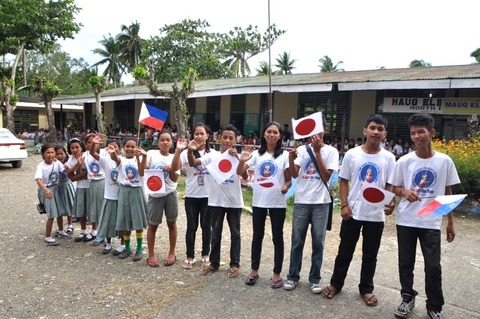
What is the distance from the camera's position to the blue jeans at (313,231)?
3.38 metres

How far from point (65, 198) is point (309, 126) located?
131 inches

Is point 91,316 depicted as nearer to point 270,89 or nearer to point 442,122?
point 270,89

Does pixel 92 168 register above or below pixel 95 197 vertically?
above

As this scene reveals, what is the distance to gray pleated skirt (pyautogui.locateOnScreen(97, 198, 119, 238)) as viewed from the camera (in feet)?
14.1

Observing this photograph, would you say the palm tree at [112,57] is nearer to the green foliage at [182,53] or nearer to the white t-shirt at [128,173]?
the green foliage at [182,53]

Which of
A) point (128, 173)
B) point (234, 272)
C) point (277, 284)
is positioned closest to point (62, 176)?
point (128, 173)

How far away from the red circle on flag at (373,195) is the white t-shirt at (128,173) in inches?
95.0

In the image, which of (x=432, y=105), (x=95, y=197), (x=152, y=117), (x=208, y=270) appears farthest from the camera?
(x=432, y=105)

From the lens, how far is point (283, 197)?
3508mm

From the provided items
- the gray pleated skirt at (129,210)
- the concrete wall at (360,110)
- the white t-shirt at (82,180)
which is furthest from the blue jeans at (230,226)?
the concrete wall at (360,110)

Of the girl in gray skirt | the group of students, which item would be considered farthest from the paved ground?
the girl in gray skirt

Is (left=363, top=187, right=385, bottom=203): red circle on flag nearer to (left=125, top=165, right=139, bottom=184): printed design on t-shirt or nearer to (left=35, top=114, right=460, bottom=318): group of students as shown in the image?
Answer: (left=35, top=114, right=460, bottom=318): group of students

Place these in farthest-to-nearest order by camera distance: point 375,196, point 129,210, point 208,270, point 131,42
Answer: point 131,42, point 129,210, point 208,270, point 375,196

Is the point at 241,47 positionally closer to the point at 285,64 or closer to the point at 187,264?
the point at 285,64
